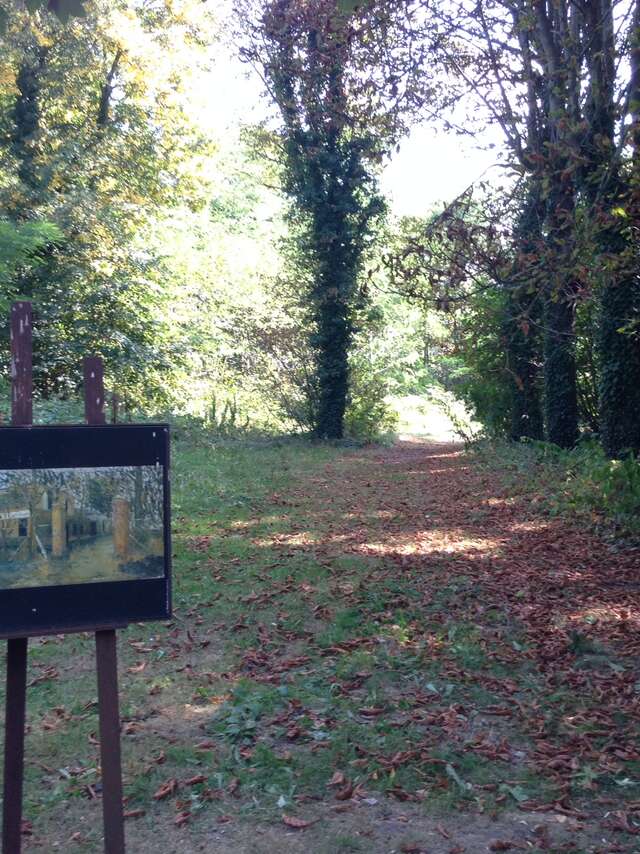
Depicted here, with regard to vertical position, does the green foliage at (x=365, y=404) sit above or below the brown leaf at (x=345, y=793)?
above

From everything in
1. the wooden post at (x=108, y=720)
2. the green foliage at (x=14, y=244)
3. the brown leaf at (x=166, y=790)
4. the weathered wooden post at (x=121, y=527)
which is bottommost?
the brown leaf at (x=166, y=790)

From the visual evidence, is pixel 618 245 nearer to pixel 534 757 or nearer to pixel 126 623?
pixel 534 757

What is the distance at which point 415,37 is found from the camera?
12.2 metres

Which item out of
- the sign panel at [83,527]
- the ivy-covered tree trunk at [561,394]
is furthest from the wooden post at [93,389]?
the ivy-covered tree trunk at [561,394]

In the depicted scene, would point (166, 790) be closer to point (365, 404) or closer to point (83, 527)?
point (83, 527)

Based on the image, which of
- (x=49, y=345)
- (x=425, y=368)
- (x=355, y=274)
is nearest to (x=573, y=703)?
(x=49, y=345)

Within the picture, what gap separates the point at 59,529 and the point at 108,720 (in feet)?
2.89

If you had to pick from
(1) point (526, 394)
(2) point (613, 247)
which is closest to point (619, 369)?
(2) point (613, 247)

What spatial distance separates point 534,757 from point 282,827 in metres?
1.60

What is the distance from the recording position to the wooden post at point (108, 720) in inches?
153

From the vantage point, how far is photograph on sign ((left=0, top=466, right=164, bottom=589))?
376 cm

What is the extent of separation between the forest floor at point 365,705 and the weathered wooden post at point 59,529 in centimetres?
163

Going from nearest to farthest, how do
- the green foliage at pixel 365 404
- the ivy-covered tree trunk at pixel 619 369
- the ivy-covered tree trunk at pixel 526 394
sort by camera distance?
1. the ivy-covered tree trunk at pixel 619 369
2. the ivy-covered tree trunk at pixel 526 394
3. the green foliage at pixel 365 404

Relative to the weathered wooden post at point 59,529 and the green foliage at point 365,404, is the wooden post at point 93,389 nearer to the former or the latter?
the weathered wooden post at point 59,529
